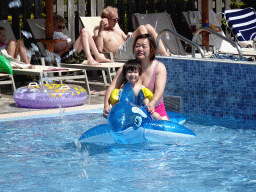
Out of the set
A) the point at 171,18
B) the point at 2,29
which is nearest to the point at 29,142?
the point at 2,29

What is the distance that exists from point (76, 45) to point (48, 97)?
2260mm

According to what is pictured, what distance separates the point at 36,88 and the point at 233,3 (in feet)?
26.4

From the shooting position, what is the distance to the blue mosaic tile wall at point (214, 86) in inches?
239

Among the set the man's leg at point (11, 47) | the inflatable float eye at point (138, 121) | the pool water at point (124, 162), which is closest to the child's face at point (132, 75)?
the inflatable float eye at point (138, 121)

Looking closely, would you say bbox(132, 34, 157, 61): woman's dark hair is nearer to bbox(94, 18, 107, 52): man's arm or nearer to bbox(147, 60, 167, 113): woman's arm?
bbox(147, 60, 167, 113): woman's arm

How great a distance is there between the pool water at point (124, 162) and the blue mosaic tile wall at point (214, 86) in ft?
1.28

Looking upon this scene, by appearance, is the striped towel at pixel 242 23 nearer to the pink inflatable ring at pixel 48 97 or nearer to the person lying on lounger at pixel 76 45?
the person lying on lounger at pixel 76 45

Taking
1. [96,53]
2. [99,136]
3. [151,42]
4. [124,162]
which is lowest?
[124,162]

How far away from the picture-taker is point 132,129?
4902mm

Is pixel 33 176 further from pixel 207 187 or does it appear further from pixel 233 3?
pixel 233 3

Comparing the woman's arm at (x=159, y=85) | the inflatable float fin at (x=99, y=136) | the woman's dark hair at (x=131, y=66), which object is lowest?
the inflatable float fin at (x=99, y=136)

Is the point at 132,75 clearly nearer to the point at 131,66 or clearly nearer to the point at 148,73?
the point at 131,66

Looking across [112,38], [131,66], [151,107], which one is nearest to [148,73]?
[131,66]

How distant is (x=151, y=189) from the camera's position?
12.6 ft
